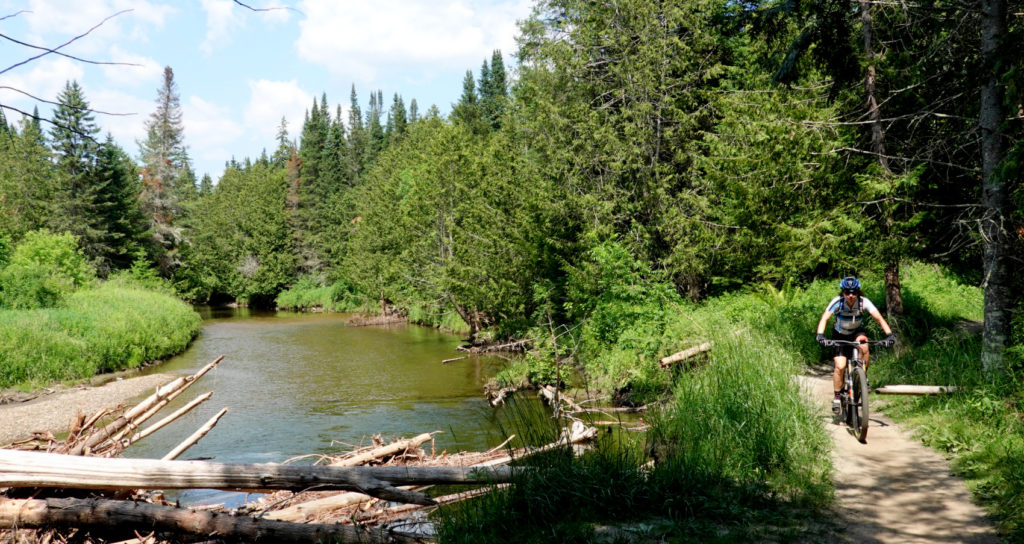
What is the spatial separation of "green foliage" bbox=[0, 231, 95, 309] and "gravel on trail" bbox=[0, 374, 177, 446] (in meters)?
7.09

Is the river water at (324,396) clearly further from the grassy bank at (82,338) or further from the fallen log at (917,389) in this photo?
the fallen log at (917,389)

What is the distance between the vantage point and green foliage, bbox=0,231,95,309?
23.8m

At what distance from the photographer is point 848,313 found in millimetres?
8227

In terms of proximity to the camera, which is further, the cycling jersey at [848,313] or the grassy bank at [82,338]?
the grassy bank at [82,338]

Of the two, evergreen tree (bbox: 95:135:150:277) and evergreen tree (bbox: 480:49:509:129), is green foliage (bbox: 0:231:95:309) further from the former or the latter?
evergreen tree (bbox: 480:49:509:129)

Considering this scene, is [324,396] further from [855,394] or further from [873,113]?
[873,113]

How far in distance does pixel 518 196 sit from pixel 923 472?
63.7ft

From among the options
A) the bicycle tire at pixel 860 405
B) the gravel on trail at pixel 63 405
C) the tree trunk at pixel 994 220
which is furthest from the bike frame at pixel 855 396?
the gravel on trail at pixel 63 405

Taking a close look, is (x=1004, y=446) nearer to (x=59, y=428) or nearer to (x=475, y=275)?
(x=59, y=428)

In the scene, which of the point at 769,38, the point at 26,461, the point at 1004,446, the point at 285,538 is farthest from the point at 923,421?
the point at 26,461

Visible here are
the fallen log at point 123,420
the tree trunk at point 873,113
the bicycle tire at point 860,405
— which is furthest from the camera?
the tree trunk at point 873,113

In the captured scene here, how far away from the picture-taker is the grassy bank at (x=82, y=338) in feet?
60.7

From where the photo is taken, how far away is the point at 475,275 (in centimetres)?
2503

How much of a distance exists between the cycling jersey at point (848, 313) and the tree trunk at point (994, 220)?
1.71 meters
